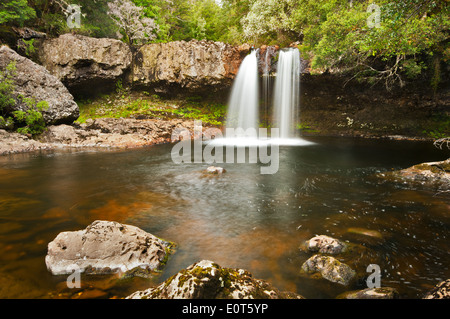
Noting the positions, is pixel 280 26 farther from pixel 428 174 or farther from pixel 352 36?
pixel 428 174

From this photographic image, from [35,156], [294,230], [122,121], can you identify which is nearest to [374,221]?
[294,230]

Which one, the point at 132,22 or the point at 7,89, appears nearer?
the point at 7,89

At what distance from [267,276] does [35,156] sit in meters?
13.2

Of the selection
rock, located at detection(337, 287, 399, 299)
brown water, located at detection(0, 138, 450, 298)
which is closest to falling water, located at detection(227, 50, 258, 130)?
brown water, located at detection(0, 138, 450, 298)

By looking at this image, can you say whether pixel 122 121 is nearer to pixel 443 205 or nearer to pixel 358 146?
pixel 358 146

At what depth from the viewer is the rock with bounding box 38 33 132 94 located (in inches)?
710

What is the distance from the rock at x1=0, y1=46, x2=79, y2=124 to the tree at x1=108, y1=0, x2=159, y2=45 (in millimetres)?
8607

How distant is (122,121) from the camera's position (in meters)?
17.3

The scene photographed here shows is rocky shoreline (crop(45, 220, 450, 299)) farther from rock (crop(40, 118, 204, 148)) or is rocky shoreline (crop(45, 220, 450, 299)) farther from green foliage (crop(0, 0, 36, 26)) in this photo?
green foliage (crop(0, 0, 36, 26))

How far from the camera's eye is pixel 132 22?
2178 centimetres

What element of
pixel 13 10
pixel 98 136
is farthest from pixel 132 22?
pixel 98 136

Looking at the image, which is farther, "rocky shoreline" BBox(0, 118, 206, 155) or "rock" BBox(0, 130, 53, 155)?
"rocky shoreline" BBox(0, 118, 206, 155)

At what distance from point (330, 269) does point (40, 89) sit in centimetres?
1827
